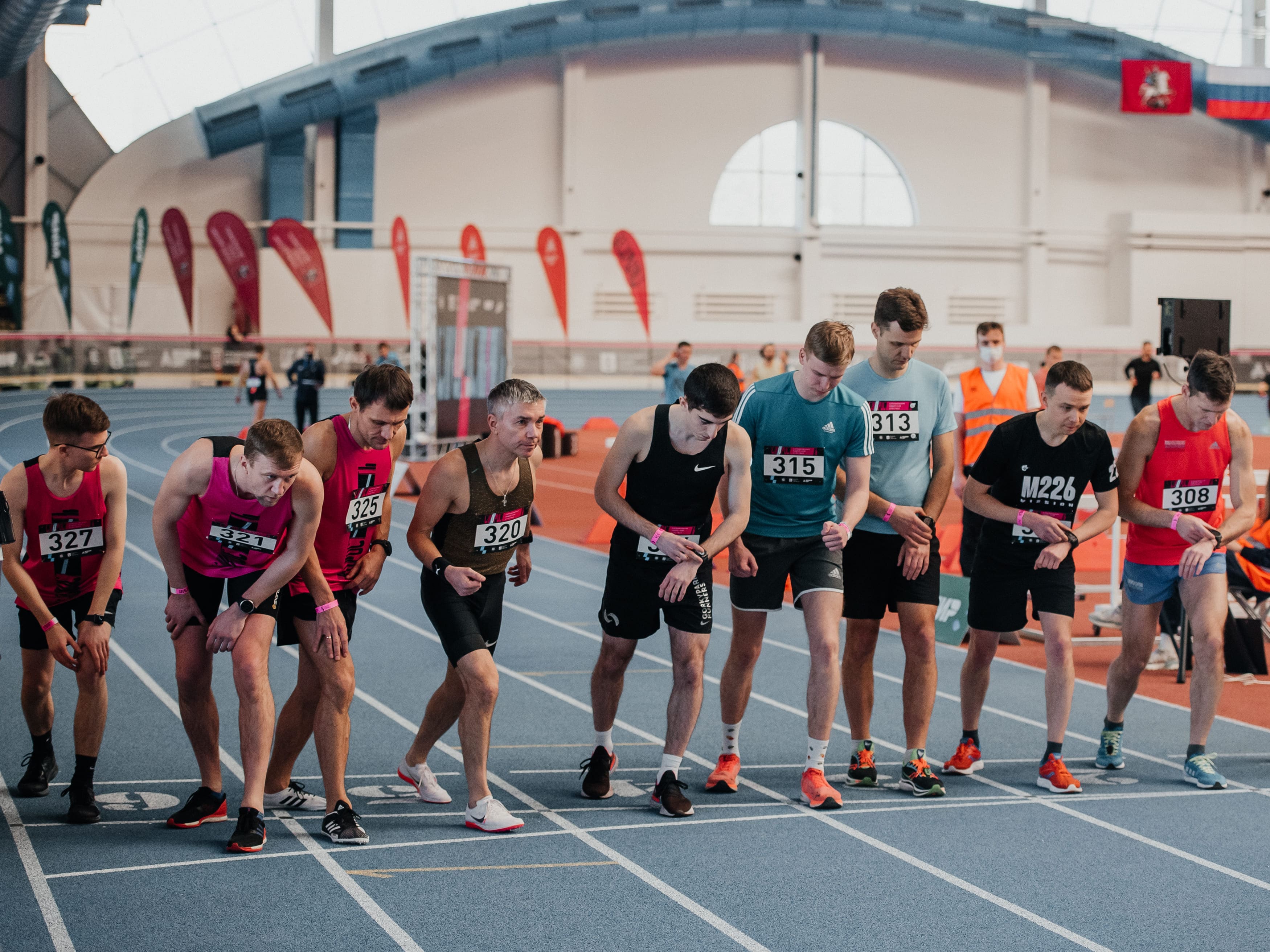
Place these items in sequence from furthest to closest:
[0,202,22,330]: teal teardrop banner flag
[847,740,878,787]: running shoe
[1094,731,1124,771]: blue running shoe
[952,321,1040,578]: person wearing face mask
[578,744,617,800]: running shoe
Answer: [0,202,22,330]: teal teardrop banner flag
[952,321,1040,578]: person wearing face mask
[1094,731,1124,771]: blue running shoe
[847,740,878,787]: running shoe
[578,744,617,800]: running shoe

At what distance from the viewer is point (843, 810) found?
5.07 meters

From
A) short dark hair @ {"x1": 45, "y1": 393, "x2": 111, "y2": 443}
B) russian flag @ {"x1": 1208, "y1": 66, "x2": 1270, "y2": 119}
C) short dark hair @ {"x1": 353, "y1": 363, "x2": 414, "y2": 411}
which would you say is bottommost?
short dark hair @ {"x1": 45, "y1": 393, "x2": 111, "y2": 443}

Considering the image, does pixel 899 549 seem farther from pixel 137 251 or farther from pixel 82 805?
pixel 137 251

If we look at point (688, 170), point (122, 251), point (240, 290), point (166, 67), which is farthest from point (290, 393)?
point (688, 170)

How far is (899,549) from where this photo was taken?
5379mm

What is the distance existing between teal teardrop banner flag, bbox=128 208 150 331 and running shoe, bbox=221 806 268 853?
88.2ft

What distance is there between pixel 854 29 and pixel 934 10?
1954 mm

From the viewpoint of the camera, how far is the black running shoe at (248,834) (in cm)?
433

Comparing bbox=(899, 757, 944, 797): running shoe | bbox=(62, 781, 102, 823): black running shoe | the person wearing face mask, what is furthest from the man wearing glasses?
the person wearing face mask

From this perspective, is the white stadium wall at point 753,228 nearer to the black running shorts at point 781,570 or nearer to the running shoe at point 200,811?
the black running shorts at point 781,570

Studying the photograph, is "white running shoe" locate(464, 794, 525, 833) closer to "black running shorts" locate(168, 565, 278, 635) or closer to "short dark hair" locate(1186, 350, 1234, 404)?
"black running shorts" locate(168, 565, 278, 635)

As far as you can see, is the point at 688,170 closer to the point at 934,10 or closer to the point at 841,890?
the point at 934,10

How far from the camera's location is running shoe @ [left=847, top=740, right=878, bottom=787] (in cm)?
538

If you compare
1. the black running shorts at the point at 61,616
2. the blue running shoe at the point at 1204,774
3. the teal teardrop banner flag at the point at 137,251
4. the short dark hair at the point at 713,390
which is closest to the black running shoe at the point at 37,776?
the black running shorts at the point at 61,616
